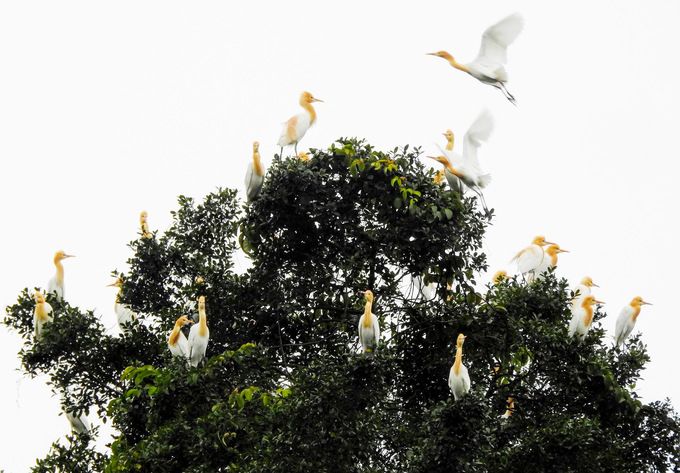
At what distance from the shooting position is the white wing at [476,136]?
860 cm

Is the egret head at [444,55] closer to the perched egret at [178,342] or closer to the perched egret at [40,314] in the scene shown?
the perched egret at [178,342]

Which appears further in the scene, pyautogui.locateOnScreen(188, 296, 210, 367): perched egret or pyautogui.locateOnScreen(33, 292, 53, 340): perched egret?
pyautogui.locateOnScreen(33, 292, 53, 340): perched egret

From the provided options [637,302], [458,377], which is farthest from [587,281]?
[458,377]

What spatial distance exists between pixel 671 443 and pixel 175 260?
4.53 meters

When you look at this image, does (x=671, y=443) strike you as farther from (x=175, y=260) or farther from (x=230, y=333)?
(x=175, y=260)

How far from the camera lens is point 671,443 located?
7133 mm

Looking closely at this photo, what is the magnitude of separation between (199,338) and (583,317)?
3.44 meters

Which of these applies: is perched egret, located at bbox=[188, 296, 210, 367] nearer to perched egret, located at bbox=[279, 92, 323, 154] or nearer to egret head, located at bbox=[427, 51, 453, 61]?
perched egret, located at bbox=[279, 92, 323, 154]

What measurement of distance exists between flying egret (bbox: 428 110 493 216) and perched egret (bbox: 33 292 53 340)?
3761mm

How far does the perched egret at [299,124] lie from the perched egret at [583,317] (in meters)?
→ 3.37

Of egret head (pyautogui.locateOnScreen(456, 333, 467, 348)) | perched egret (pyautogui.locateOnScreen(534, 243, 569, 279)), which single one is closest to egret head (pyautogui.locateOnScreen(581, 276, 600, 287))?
perched egret (pyautogui.locateOnScreen(534, 243, 569, 279))

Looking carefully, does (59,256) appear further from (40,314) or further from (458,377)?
(458,377)

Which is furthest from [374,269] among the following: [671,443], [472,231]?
[671,443]

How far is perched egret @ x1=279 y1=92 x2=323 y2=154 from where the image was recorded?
9375 millimetres
